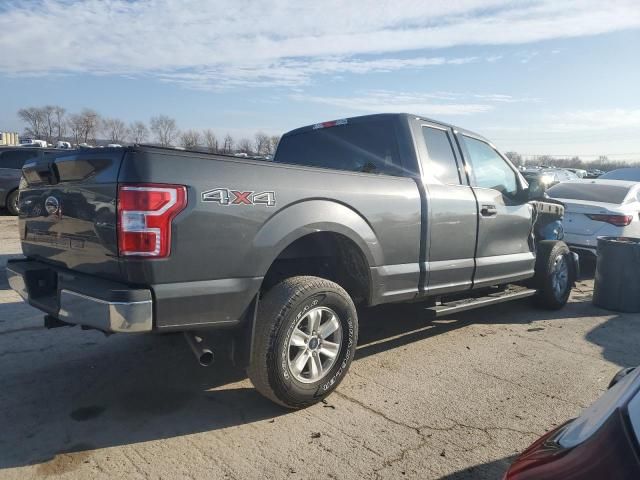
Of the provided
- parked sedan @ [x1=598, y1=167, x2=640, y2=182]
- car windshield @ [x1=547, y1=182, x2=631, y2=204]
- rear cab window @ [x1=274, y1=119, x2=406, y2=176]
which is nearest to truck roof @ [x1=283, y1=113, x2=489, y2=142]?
rear cab window @ [x1=274, y1=119, x2=406, y2=176]

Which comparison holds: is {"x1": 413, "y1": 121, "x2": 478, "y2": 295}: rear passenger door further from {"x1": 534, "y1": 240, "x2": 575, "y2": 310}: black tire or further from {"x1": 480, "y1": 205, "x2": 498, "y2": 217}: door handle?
{"x1": 534, "y1": 240, "x2": 575, "y2": 310}: black tire

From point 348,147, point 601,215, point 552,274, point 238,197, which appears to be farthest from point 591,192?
point 238,197

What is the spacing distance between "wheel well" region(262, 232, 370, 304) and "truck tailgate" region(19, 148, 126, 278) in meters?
1.16

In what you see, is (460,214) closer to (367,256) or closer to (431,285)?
(431,285)

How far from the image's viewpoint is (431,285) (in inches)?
173

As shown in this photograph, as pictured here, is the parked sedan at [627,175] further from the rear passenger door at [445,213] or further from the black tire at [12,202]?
the black tire at [12,202]

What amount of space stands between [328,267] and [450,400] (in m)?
1.36

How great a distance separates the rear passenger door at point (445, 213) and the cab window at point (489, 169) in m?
0.29

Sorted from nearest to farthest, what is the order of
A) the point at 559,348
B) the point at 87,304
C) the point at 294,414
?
the point at 87,304 → the point at 294,414 → the point at 559,348

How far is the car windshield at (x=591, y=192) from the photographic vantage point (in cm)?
866

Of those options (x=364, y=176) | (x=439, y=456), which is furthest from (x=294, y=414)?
(x=364, y=176)

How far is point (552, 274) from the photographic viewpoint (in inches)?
243

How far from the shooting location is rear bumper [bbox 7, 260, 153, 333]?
2.70 metres

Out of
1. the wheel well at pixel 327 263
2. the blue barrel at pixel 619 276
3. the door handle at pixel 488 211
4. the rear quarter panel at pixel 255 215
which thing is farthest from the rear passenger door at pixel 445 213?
the blue barrel at pixel 619 276
